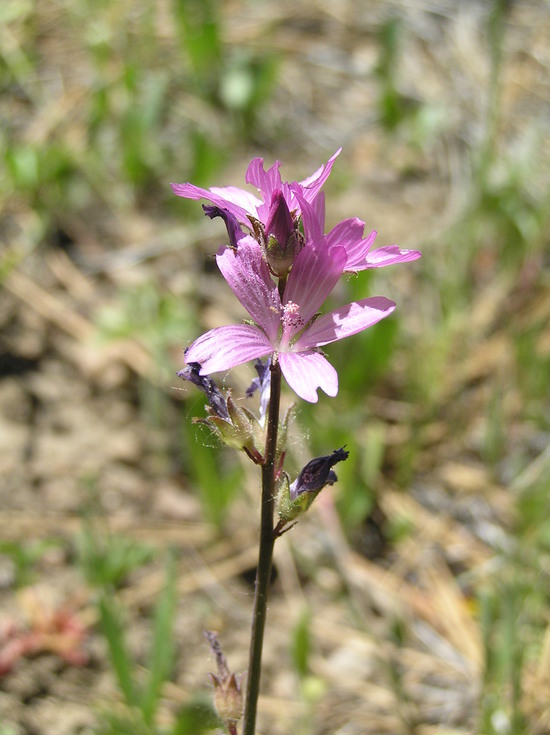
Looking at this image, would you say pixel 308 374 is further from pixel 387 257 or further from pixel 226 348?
pixel 387 257

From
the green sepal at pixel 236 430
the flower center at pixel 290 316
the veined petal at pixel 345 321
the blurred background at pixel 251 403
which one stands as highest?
the blurred background at pixel 251 403

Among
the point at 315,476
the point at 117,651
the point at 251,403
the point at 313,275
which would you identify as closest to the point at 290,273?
the point at 313,275

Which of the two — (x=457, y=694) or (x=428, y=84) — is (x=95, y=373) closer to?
(x=457, y=694)

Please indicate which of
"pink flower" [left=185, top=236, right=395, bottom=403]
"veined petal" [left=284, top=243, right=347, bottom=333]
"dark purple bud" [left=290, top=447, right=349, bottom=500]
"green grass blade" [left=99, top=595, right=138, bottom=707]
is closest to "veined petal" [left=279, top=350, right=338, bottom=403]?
"pink flower" [left=185, top=236, right=395, bottom=403]

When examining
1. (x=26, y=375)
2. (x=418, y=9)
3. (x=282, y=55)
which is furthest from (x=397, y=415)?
(x=418, y=9)

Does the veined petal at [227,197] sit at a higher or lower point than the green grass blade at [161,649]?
higher

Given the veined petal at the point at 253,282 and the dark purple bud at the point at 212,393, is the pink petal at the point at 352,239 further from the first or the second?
the dark purple bud at the point at 212,393

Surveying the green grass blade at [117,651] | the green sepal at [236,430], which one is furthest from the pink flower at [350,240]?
the green grass blade at [117,651]
